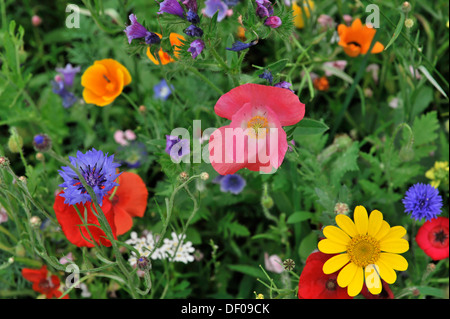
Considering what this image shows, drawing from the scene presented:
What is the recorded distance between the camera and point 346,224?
2.92ft

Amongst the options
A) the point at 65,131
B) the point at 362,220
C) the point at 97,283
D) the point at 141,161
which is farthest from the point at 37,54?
the point at 362,220

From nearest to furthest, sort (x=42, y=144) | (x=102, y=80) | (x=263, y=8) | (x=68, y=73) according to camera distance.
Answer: (x=42, y=144), (x=263, y=8), (x=102, y=80), (x=68, y=73)

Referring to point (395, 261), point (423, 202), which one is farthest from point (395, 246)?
point (423, 202)

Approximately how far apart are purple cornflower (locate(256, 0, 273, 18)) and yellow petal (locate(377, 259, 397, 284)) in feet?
1.68

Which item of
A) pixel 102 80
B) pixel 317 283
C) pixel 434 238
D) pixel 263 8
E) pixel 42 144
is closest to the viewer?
pixel 42 144

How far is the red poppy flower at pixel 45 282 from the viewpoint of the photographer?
117 cm

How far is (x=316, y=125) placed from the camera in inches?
38.9

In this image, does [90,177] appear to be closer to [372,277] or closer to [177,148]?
[177,148]

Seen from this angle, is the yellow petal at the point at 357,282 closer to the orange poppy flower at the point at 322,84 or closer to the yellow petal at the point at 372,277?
the yellow petal at the point at 372,277

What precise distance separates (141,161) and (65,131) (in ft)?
0.90

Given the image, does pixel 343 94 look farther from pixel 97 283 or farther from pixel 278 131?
pixel 97 283

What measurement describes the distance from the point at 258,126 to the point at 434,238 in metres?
0.55

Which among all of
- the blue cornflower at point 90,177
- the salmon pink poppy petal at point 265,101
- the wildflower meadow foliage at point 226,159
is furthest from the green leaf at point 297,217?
the blue cornflower at point 90,177

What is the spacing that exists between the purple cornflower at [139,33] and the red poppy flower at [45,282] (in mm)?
647
